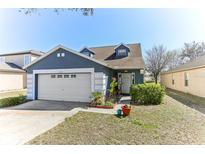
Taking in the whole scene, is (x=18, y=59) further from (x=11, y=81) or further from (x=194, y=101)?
(x=194, y=101)

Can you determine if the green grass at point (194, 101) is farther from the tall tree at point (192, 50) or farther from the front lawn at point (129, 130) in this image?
the tall tree at point (192, 50)

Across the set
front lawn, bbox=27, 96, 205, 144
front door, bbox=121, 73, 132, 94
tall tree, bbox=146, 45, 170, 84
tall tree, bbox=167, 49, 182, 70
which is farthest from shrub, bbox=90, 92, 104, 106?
tall tree, bbox=167, 49, 182, 70

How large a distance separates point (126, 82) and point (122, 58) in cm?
273

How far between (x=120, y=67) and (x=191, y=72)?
25.4 ft

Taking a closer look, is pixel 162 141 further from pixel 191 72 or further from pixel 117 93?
pixel 191 72

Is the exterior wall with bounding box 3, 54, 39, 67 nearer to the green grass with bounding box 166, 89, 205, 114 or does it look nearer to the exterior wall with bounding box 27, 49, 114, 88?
the exterior wall with bounding box 27, 49, 114, 88

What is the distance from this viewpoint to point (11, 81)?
2153 centimetres

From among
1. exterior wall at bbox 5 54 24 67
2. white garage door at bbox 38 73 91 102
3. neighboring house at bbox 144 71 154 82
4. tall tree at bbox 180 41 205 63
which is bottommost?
white garage door at bbox 38 73 91 102

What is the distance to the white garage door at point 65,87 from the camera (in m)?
11.5

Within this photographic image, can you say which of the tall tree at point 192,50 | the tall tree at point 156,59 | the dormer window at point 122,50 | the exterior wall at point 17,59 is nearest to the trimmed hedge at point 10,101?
the dormer window at point 122,50

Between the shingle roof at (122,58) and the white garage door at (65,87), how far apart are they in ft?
→ 12.1

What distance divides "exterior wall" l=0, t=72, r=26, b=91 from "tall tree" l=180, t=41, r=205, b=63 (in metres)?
37.9

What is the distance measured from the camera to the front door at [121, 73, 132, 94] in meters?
15.6

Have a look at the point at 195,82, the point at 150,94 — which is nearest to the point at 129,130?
the point at 150,94
